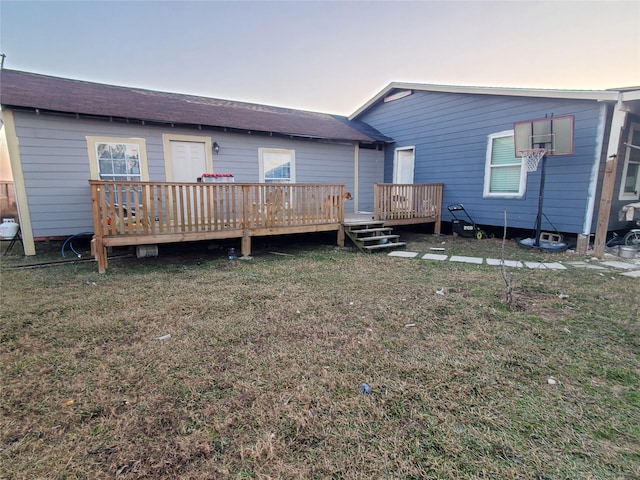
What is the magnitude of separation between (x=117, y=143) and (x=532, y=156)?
30.6ft

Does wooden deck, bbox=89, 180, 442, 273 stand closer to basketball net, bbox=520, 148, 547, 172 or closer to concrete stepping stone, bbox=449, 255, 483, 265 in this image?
concrete stepping stone, bbox=449, 255, 483, 265

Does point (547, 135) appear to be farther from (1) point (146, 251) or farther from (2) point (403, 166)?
(1) point (146, 251)

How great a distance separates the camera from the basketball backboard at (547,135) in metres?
6.12

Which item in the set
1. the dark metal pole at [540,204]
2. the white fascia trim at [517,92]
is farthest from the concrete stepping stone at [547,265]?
the white fascia trim at [517,92]

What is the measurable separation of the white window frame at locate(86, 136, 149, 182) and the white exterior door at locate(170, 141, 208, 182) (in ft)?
1.98

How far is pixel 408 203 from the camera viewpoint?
8.03 metres

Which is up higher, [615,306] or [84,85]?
[84,85]

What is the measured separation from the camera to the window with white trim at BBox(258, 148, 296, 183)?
873 centimetres

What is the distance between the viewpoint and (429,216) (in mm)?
8633

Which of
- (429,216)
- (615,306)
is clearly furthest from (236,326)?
(429,216)

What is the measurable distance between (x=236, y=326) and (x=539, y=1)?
1053cm

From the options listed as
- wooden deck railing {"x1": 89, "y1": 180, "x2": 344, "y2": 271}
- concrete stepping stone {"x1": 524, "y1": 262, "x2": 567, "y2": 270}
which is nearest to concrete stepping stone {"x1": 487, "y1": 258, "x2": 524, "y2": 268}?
concrete stepping stone {"x1": 524, "y1": 262, "x2": 567, "y2": 270}

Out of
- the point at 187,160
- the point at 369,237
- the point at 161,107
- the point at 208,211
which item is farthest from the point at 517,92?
the point at 161,107

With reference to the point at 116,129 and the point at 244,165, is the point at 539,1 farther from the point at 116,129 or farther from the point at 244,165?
the point at 116,129
